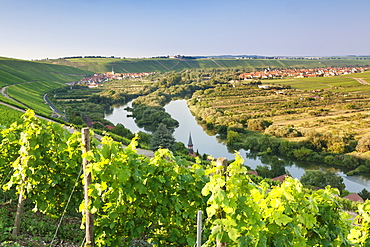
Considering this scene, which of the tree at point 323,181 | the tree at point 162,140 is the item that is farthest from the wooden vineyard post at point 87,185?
the tree at point 323,181

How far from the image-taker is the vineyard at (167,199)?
3.06m

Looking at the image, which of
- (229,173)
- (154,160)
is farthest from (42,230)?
(229,173)

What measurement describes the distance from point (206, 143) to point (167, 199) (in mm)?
32082

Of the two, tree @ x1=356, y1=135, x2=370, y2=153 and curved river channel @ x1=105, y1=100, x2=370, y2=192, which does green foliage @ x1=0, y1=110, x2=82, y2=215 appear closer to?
curved river channel @ x1=105, y1=100, x2=370, y2=192

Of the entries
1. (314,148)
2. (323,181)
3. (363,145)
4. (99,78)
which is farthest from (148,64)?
(323,181)

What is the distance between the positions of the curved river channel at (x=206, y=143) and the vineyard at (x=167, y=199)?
1815 cm

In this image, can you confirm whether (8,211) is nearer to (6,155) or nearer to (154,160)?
(6,155)

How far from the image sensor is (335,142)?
107 feet

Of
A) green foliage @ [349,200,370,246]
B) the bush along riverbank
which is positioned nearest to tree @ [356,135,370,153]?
the bush along riverbank

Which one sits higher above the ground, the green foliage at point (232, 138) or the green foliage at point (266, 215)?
the green foliage at point (266, 215)

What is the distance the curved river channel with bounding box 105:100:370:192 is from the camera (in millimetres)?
25356

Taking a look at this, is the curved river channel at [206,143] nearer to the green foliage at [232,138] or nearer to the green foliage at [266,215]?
the green foliage at [232,138]

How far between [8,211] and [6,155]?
136 cm

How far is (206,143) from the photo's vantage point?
36562 mm
